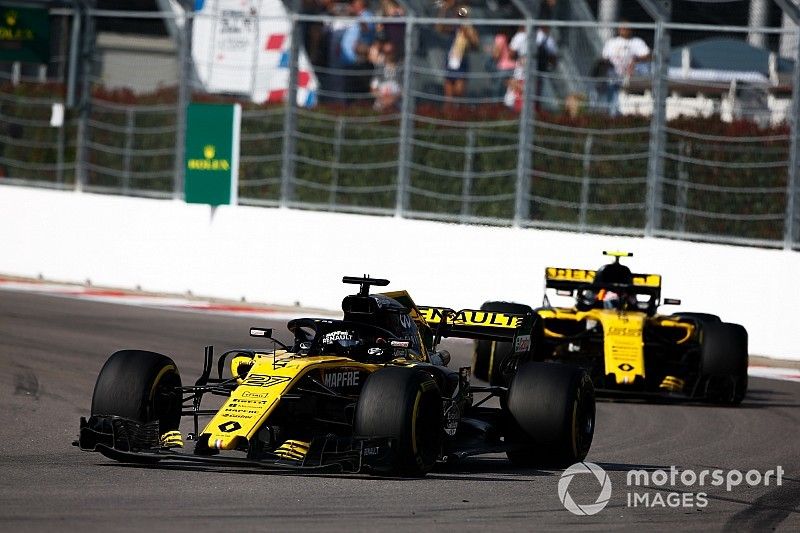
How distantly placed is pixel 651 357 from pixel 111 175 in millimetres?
10356

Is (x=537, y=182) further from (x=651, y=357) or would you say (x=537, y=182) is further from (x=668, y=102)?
(x=651, y=357)

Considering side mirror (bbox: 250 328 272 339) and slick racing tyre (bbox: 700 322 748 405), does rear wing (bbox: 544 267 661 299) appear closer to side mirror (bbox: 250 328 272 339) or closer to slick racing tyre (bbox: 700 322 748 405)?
slick racing tyre (bbox: 700 322 748 405)

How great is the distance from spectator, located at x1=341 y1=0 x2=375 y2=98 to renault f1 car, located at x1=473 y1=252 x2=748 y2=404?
6180 millimetres

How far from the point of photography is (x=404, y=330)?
1026cm

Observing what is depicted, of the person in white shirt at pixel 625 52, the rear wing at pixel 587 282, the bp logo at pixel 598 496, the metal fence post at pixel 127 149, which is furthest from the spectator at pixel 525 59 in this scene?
the bp logo at pixel 598 496

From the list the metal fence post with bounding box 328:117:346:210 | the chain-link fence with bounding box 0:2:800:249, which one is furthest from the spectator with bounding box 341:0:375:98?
the metal fence post with bounding box 328:117:346:210

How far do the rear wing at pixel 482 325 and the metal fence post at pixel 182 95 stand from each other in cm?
1116

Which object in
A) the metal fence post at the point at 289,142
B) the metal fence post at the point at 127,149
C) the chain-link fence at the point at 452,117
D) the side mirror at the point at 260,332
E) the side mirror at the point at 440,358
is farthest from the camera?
the metal fence post at the point at 127,149

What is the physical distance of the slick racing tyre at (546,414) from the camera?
9859mm

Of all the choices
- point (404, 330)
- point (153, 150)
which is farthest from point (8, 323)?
point (404, 330)

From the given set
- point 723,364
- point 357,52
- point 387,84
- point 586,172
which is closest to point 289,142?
point 357,52

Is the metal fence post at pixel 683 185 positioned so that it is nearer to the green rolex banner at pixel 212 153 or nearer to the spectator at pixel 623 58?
the spectator at pixel 623 58

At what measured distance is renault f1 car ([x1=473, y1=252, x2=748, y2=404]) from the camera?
46.3 feet

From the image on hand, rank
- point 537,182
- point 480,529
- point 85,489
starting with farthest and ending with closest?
point 537,182
point 85,489
point 480,529
